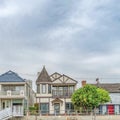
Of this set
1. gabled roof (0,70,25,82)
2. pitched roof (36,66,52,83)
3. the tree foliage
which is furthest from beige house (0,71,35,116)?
the tree foliage

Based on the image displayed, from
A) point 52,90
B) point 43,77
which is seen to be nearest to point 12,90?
point 43,77

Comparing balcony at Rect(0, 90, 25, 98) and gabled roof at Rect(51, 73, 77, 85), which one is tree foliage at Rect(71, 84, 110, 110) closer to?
gabled roof at Rect(51, 73, 77, 85)

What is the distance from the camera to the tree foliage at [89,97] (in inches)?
2296

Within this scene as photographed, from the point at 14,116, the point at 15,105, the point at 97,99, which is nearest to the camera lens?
the point at 14,116

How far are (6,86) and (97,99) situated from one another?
1555 centimetres

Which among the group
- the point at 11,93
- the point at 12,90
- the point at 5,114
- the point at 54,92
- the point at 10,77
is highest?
the point at 10,77

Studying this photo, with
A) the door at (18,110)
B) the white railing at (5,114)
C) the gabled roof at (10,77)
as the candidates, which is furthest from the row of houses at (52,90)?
the white railing at (5,114)

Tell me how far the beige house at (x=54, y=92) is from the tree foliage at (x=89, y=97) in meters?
7.13

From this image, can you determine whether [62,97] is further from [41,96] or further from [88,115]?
[88,115]

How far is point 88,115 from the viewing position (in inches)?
2152

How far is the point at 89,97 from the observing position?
58.2 metres

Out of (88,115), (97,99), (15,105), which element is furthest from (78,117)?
(15,105)

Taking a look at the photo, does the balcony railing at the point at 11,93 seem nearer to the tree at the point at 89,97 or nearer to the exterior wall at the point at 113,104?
the tree at the point at 89,97

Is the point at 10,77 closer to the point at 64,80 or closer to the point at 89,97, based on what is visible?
the point at 64,80
